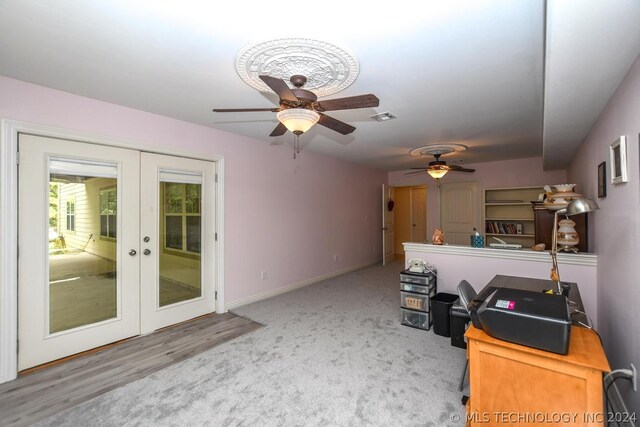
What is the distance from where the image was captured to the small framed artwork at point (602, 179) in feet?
7.69

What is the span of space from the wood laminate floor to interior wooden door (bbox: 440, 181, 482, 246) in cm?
514

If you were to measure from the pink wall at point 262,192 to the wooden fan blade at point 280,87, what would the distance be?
209 centimetres

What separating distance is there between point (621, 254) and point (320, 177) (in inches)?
164

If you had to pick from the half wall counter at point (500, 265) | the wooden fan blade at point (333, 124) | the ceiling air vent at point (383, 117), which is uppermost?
the ceiling air vent at point (383, 117)

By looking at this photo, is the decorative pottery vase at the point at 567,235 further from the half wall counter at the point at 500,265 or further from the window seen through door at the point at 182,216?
the window seen through door at the point at 182,216

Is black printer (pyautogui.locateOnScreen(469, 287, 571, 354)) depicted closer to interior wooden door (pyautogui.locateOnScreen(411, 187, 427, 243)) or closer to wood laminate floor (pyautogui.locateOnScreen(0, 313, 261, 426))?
wood laminate floor (pyautogui.locateOnScreen(0, 313, 261, 426))

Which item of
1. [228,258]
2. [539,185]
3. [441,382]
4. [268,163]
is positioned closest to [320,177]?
[268,163]

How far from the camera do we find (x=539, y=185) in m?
5.69

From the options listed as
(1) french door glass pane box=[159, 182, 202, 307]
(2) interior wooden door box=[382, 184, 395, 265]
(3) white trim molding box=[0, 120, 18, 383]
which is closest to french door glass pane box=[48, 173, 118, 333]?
(3) white trim molding box=[0, 120, 18, 383]

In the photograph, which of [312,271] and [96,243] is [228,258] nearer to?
[96,243]

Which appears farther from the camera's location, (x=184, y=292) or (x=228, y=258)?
(x=228, y=258)

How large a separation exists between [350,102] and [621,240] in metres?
2.03

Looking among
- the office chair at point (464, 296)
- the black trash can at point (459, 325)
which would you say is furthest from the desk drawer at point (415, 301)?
the office chair at point (464, 296)

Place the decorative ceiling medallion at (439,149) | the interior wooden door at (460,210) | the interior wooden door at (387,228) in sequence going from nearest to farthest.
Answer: the decorative ceiling medallion at (439,149) → the interior wooden door at (460,210) → the interior wooden door at (387,228)
